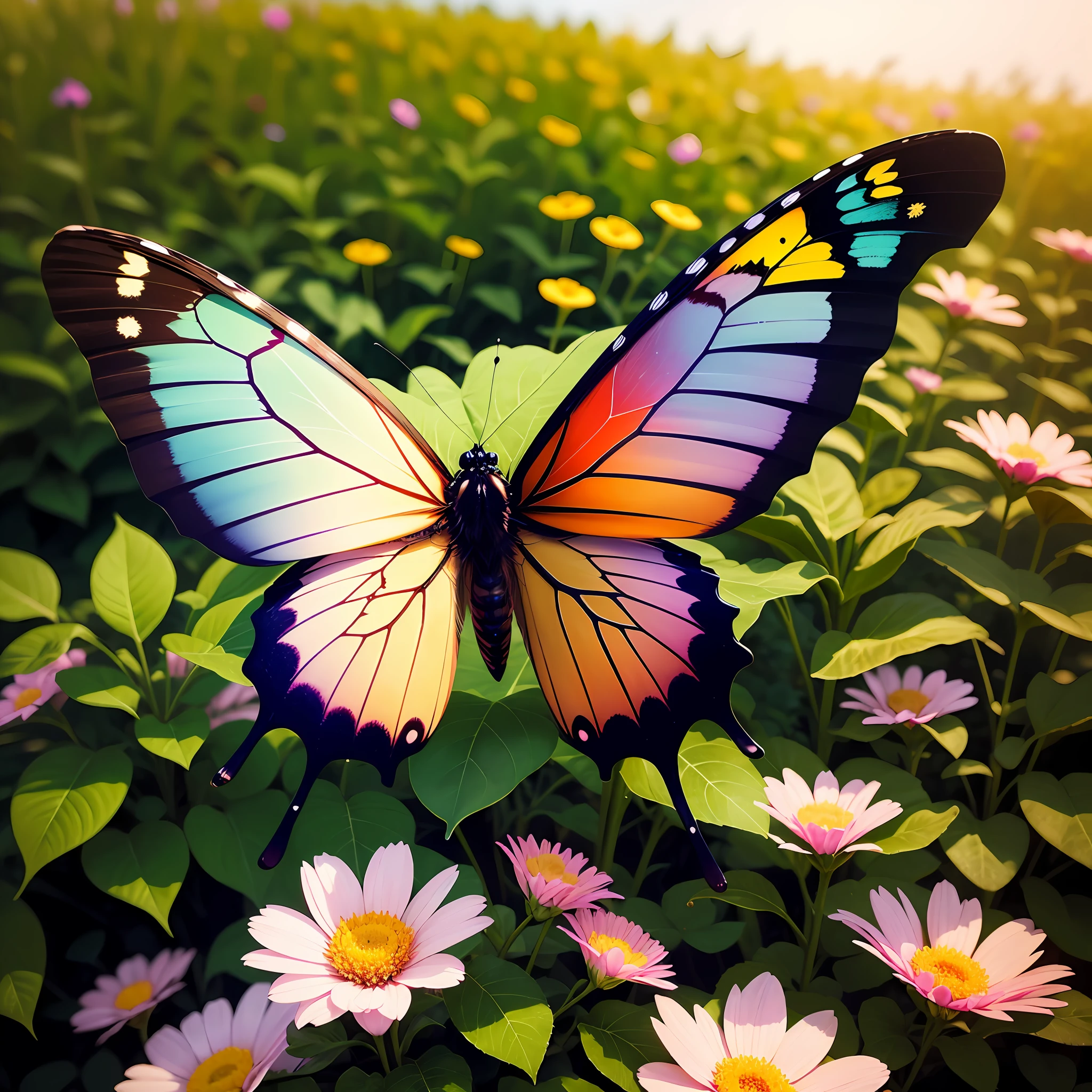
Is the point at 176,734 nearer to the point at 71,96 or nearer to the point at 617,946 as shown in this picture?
the point at 617,946

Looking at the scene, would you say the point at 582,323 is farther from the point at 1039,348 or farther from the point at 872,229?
the point at 872,229

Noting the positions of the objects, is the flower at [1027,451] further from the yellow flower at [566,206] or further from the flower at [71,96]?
the flower at [71,96]

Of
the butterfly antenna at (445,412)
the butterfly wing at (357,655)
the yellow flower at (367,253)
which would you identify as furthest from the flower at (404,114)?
the butterfly wing at (357,655)

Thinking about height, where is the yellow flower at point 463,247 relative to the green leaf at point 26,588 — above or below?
above

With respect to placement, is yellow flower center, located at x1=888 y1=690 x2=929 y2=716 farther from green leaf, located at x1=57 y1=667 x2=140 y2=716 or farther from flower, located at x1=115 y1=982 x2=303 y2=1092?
green leaf, located at x1=57 y1=667 x2=140 y2=716

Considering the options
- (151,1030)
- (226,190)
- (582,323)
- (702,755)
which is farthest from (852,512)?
(226,190)

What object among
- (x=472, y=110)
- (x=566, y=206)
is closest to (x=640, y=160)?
(x=566, y=206)
